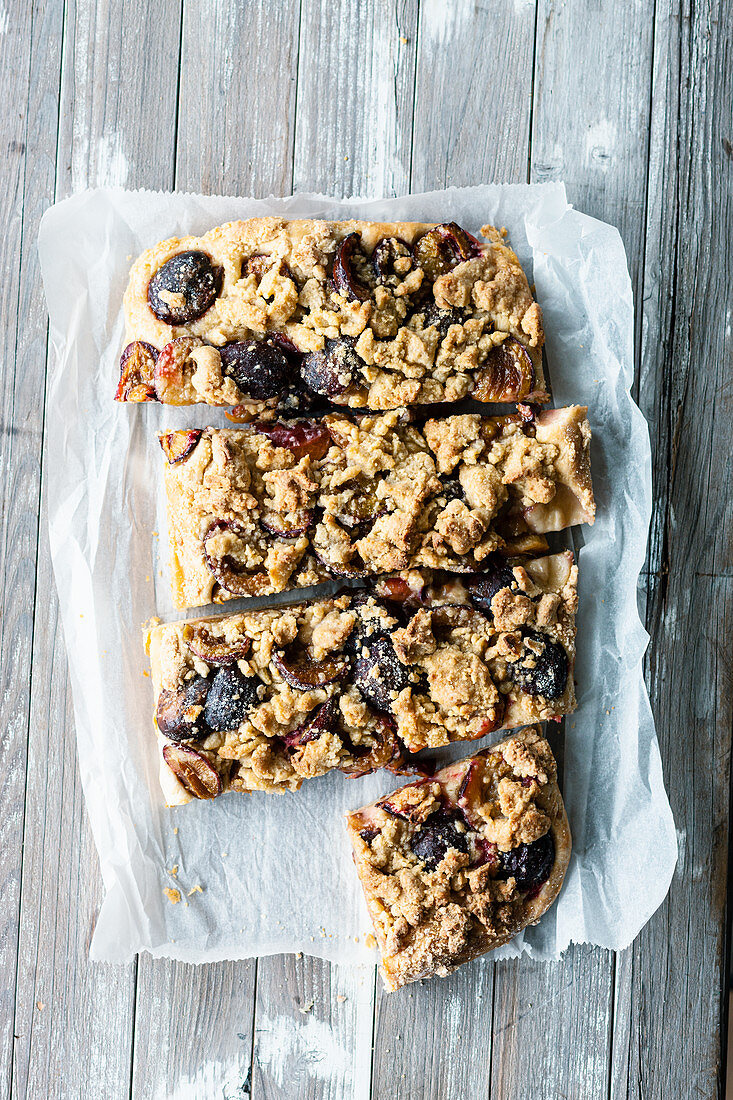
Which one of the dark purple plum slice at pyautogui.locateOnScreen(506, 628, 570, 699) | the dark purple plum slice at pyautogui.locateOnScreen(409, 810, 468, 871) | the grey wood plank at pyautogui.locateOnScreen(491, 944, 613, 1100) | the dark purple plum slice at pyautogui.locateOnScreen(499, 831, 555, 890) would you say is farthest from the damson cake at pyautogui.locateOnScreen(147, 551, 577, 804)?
the grey wood plank at pyautogui.locateOnScreen(491, 944, 613, 1100)

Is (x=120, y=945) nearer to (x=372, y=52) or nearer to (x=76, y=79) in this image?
(x=76, y=79)

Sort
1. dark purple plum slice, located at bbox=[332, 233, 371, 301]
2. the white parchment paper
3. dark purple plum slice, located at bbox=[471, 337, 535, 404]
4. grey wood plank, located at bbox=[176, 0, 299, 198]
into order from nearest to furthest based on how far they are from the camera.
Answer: dark purple plum slice, located at bbox=[332, 233, 371, 301] → dark purple plum slice, located at bbox=[471, 337, 535, 404] → the white parchment paper → grey wood plank, located at bbox=[176, 0, 299, 198]

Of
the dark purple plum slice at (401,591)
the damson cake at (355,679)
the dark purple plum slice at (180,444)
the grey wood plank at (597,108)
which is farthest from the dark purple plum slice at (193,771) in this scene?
the grey wood plank at (597,108)

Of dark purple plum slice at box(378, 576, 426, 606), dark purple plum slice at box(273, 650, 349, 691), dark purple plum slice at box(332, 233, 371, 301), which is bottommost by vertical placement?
dark purple plum slice at box(273, 650, 349, 691)

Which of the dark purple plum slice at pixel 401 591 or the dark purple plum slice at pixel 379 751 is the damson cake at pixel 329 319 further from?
the dark purple plum slice at pixel 379 751

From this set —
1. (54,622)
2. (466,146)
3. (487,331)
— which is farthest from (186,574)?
(466,146)

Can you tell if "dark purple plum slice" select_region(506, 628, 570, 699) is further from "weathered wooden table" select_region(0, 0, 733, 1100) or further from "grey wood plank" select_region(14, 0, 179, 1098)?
"grey wood plank" select_region(14, 0, 179, 1098)
